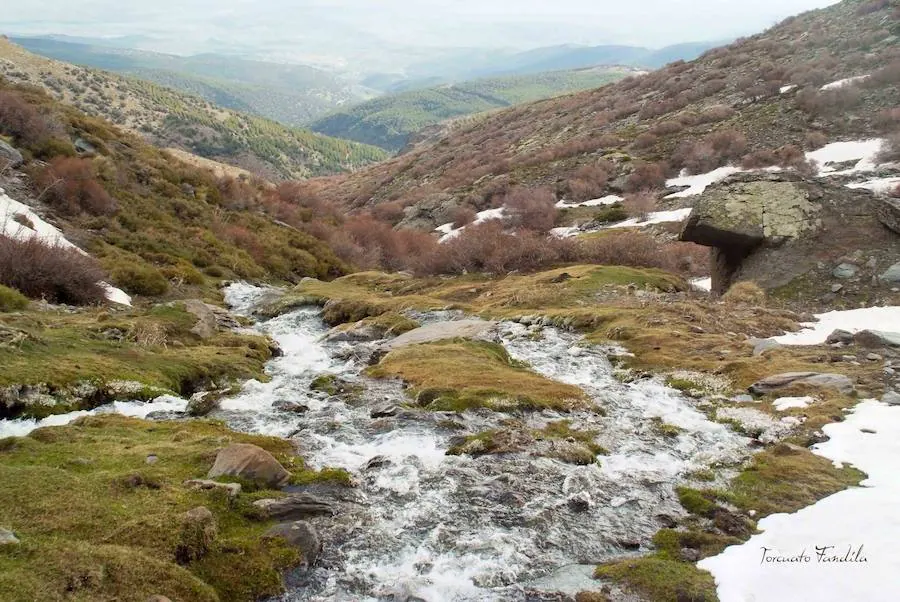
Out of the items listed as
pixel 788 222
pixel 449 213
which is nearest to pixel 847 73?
pixel 449 213

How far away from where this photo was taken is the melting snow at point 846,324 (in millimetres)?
17172

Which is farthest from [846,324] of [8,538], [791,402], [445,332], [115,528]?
[8,538]

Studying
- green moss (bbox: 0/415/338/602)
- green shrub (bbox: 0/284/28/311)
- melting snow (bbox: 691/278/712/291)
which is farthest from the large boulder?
melting snow (bbox: 691/278/712/291)

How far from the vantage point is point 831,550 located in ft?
23.3

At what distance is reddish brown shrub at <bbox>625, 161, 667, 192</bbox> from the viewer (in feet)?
170

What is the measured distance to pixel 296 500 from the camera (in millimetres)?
8500

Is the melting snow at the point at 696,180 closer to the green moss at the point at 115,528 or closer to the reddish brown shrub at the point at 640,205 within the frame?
the reddish brown shrub at the point at 640,205

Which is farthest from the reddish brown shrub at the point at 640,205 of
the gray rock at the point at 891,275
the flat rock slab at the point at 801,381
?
the flat rock slab at the point at 801,381

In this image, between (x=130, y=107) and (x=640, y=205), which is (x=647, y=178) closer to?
(x=640, y=205)

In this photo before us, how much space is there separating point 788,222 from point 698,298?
14.1ft

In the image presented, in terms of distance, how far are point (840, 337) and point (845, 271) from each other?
569 centimetres

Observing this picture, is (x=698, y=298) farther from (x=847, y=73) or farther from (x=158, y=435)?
(x=847, y=73)

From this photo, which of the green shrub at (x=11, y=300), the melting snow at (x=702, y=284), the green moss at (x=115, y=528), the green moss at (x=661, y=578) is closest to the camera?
the green moss at (x=115, y=528)

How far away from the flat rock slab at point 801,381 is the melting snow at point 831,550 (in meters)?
3.46
